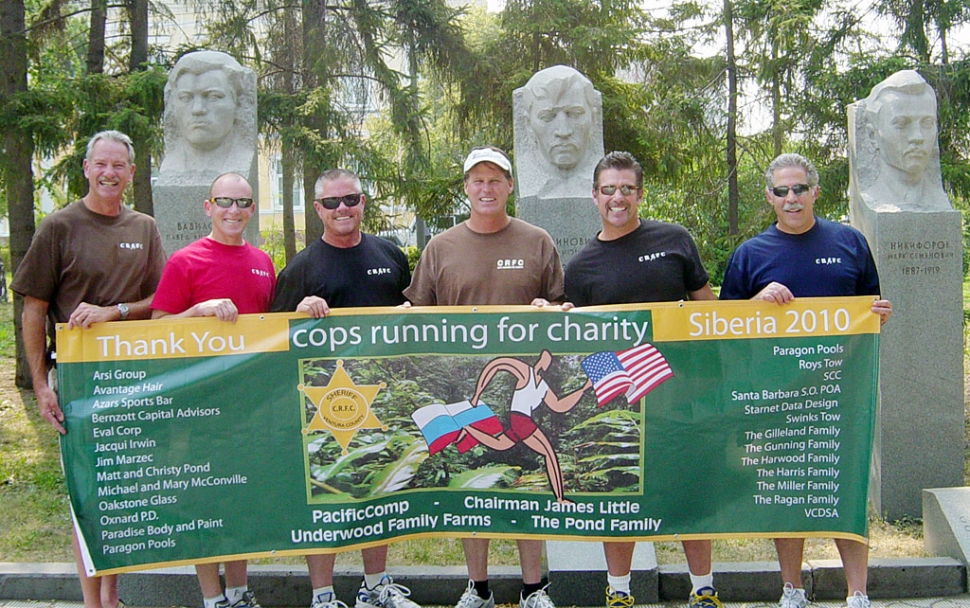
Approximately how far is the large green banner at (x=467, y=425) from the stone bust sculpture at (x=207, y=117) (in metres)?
3.15

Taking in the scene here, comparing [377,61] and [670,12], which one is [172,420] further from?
[670,12]

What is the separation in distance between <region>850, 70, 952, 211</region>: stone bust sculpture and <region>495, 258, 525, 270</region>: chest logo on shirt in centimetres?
368

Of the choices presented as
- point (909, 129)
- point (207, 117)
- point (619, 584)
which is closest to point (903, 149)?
point (909, 129)

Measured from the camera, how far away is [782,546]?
4.30 meters

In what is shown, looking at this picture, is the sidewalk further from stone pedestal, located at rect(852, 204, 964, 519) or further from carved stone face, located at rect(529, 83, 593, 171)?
carved stone face, located at rect(529, 83, 593, 171)

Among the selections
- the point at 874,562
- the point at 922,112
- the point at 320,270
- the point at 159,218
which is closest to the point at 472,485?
the point at 320,270

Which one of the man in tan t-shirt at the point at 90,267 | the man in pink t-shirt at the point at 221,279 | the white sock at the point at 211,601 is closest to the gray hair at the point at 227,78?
the man in tan t-shirt at the point at 90,267

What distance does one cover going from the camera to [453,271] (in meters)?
4.34

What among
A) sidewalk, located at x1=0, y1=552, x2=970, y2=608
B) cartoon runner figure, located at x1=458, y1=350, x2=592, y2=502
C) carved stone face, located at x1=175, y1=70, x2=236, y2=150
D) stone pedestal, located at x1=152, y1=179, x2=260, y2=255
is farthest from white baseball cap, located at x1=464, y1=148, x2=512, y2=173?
carved stone face, located at x1=175, y1=70, x2=236, y2=150

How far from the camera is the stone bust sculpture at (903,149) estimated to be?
679cm

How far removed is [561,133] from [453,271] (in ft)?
9.10

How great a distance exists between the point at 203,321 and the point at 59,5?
34.8 ft

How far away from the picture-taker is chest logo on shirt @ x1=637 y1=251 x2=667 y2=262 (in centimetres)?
420

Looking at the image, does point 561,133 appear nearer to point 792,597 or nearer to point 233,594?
point 792,597
